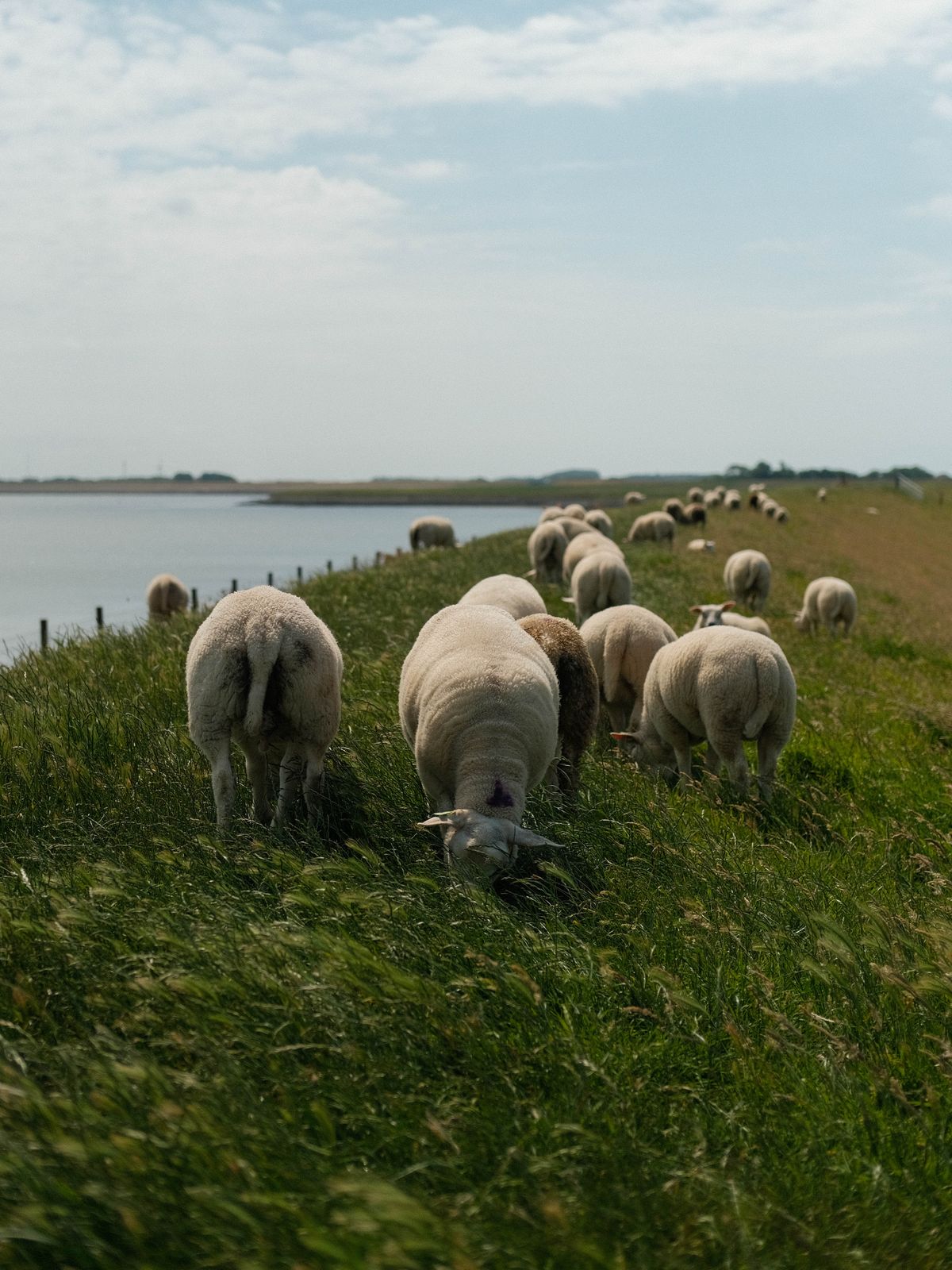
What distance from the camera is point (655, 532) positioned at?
3678 centimetres

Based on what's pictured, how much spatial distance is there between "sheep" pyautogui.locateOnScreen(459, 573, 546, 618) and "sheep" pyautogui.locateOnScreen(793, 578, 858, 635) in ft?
30.3

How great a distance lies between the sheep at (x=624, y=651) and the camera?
979cm

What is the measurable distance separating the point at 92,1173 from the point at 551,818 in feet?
12.6

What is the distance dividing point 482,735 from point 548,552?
17.0 metres

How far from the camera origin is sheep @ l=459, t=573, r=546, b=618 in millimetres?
9711

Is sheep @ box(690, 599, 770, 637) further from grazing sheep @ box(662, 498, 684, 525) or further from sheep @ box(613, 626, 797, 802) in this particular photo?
grazing sheep @ box(662, 498, 684, 525)

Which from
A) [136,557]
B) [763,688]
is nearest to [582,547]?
[763,688]

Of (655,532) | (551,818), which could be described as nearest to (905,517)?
(655,532)

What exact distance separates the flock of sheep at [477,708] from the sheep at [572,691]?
0.01 metres

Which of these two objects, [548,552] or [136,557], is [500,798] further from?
[136,557]

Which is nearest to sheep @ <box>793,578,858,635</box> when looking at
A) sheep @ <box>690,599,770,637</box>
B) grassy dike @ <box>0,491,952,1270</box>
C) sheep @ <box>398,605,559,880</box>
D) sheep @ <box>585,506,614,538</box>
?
sheep @ <box>690,599,770,637</box>

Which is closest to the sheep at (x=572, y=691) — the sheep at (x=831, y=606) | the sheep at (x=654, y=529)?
the sheep at (x=831, y=606)

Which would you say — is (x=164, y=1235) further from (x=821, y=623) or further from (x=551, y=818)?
(x=821, y=623)

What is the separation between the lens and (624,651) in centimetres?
984
